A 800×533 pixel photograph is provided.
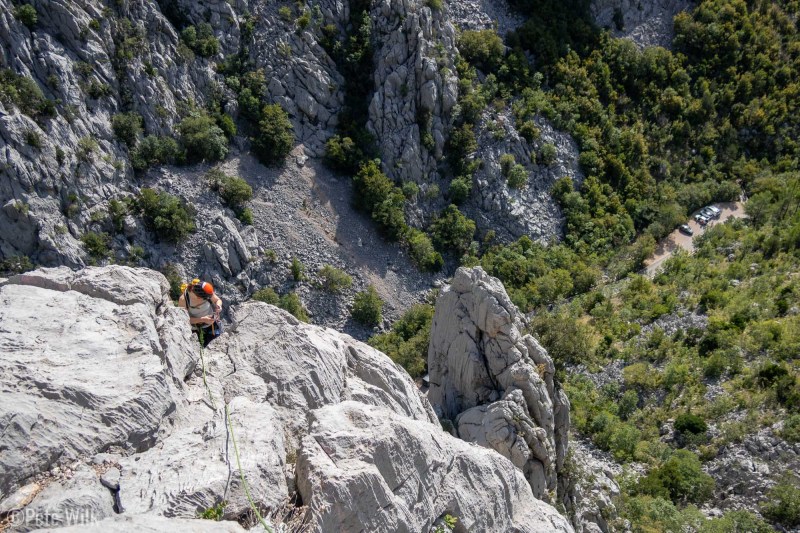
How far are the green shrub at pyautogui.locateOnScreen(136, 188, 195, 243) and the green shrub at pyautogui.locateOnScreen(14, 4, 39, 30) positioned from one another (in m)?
14.0

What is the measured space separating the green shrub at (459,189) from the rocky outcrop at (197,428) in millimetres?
39531

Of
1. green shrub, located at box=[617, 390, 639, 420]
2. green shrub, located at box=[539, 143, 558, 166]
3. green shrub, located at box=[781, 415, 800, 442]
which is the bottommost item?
green shrub, located at box=[617, 390, 639, 420]

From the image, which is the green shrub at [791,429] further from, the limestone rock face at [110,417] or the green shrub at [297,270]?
the green shrub at [297,270]

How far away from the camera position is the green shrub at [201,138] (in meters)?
50.8

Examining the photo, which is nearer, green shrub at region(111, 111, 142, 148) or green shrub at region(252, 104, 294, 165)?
green shrub at region(111, 111, 142, 148)

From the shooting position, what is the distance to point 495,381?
98.4 ft

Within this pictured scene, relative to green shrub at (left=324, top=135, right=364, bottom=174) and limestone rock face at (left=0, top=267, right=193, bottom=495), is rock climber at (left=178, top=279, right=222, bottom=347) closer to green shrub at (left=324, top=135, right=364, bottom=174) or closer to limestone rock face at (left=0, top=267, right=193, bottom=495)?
limestone rock face at (left=0, top=267, right=193, bottom=495)

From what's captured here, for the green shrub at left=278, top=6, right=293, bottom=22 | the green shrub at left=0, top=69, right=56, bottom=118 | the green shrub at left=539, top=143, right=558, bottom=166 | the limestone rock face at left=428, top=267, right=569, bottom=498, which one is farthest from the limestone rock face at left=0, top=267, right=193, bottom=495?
the green shrub at left=539, top=143, right=558, bottom=166

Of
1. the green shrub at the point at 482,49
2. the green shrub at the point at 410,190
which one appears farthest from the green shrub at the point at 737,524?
the green shrub at the point at 482,49

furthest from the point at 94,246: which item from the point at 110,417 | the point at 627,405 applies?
the point at 627,405

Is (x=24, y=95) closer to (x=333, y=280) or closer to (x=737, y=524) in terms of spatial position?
(x=333, y=280)

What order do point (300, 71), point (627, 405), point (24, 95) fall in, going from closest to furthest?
point (627, 405), point (24, 95), point (300, 71)

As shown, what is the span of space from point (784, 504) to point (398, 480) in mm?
26742

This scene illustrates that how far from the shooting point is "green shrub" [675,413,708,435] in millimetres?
38344
